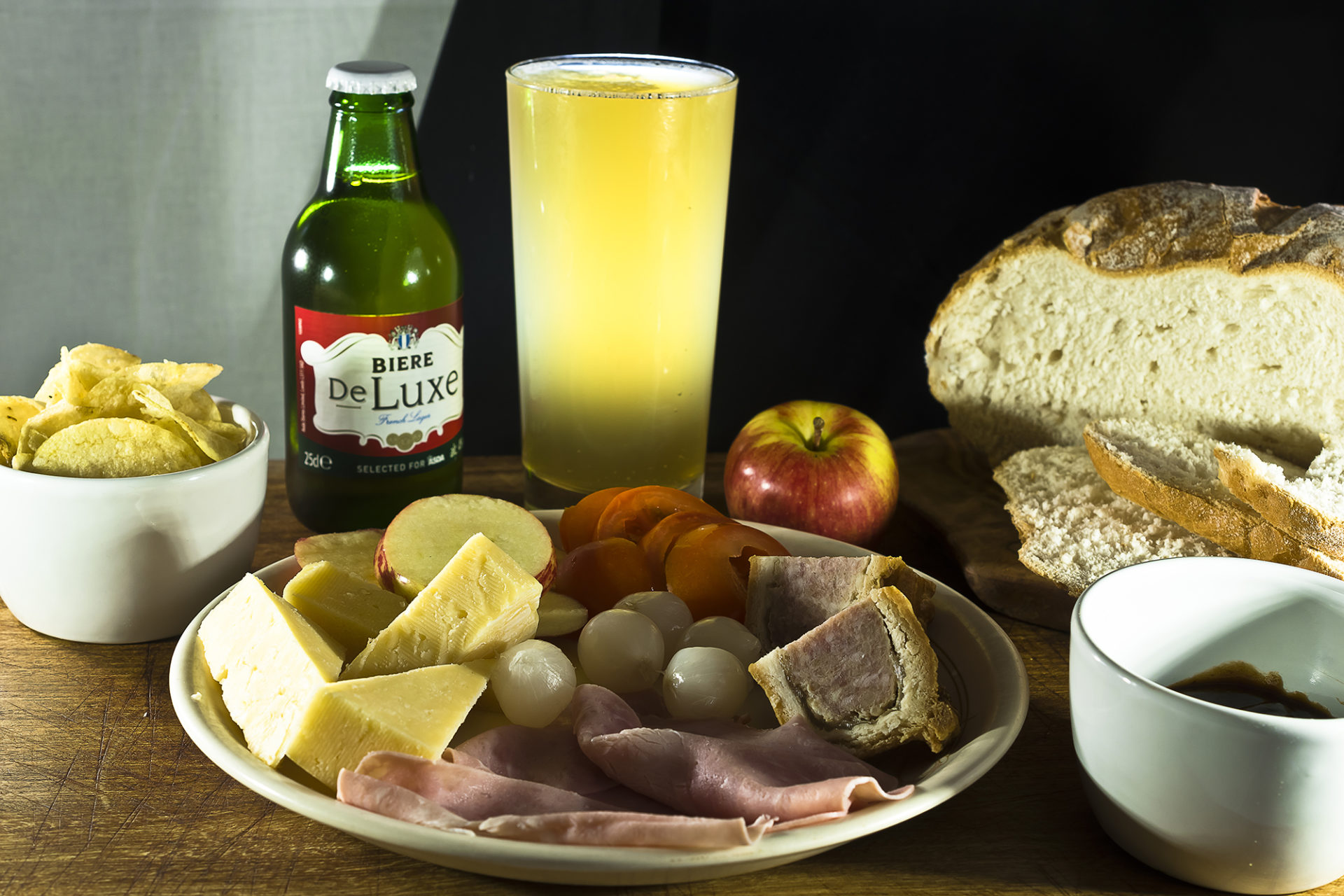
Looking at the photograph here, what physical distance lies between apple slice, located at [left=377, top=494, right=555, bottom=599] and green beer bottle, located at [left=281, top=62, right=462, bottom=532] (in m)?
0.15

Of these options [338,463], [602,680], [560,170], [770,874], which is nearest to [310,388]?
[338,463]

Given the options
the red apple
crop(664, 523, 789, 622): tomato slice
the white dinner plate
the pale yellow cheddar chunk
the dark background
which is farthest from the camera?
the dark background

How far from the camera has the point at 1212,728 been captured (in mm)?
673

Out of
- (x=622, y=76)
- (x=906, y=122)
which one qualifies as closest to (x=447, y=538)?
(x=622, y=76)

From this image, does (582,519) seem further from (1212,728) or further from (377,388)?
(1212,728)

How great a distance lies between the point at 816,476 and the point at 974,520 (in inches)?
8.1

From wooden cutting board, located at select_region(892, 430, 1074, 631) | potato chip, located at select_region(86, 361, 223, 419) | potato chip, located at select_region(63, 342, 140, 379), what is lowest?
wooden cutting board, located at select_region(892, 430, 1074, 631)

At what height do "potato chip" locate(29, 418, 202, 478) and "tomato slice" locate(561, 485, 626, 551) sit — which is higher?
"potato chip" locate(29, 418, 202, 478)

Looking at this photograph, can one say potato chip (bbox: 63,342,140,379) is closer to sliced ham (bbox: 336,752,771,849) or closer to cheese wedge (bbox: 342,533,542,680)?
cheese wedge (bbox: 342,533,542,680)

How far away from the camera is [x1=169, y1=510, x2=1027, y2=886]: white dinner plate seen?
0.66 metres

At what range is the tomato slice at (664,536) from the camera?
3.41 ft

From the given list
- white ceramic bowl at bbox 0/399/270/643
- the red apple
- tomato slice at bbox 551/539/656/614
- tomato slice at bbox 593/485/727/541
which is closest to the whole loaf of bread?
the red apple

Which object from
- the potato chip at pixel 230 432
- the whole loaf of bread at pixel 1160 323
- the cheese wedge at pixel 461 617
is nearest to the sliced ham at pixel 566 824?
the cheese wedge at pixel 461 617

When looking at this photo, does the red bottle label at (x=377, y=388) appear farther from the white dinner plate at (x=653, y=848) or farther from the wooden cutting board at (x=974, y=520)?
the wooden cutting board at (x=974, y=520)
